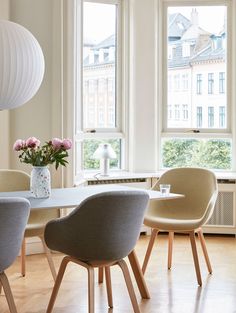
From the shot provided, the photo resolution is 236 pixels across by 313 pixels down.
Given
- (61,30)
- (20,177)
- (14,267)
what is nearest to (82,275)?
(14,267)

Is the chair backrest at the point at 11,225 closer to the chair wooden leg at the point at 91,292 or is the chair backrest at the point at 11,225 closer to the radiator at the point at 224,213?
the chair wooden leg at the point at 91,292

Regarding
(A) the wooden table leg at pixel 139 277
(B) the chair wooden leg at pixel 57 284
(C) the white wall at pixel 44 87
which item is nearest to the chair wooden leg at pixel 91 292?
(B) the chair wooden leg at pixel 57 284

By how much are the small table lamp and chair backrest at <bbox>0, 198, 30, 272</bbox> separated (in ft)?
9.28

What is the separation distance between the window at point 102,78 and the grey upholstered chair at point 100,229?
2.75m

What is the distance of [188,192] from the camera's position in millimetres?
4586

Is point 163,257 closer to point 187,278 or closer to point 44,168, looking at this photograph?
point 187,278

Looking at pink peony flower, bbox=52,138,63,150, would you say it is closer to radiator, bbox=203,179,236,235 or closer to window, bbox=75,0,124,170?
window, bbox=75,0,124,170

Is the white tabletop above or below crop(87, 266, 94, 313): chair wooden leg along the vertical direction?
above

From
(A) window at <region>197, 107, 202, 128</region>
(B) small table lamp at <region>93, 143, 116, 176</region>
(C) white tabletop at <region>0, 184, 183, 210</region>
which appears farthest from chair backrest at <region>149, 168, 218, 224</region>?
(A) window at <region>197, 107, 202, 128</region>

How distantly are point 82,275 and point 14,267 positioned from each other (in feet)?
2.00

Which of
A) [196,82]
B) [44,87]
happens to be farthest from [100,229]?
[196,82]

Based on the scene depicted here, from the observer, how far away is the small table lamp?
568 centimetres

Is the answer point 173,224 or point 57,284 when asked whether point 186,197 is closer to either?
point 173,224

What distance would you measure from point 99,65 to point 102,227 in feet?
10.9
